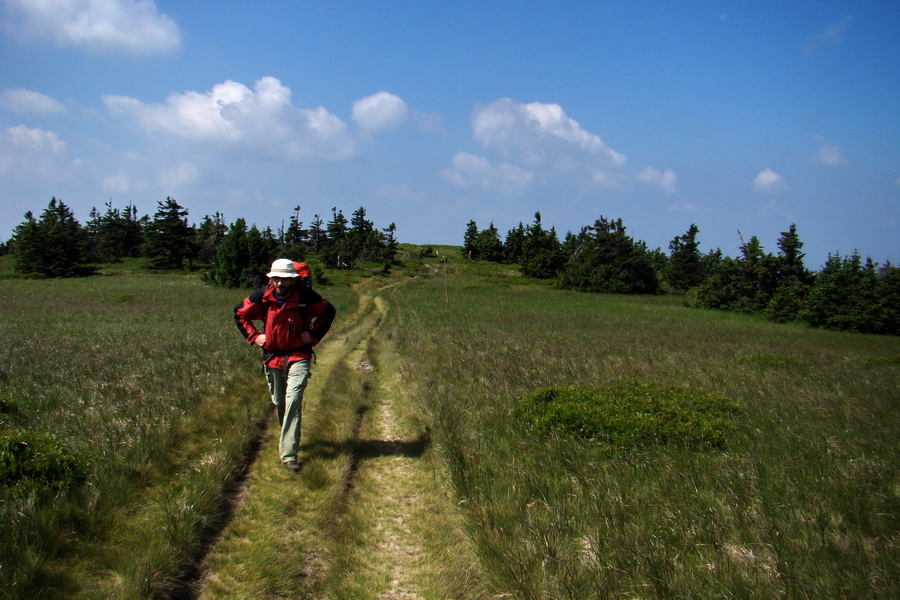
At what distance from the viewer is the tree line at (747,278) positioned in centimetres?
3884

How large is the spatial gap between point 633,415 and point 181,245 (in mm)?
88593

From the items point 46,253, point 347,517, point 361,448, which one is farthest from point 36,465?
point 46,253

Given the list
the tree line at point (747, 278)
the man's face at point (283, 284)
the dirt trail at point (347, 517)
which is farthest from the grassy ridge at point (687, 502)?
the tree line at point (747, 278)

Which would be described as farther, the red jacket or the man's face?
the red jacket

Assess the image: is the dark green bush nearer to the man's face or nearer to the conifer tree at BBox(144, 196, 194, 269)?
the man's face

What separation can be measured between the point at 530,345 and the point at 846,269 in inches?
1549

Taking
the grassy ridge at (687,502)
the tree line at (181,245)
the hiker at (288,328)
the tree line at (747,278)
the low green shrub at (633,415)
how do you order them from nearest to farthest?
the grassy ridge at (687,502) → the hiker at (288,328) → the low green shrub at (633,415) → the tree line at (747,278) → the tree line at (181,245)

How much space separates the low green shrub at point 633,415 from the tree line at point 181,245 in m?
51.9

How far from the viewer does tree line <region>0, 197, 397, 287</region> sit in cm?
5869

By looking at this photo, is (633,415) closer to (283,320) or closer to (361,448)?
(361,448)

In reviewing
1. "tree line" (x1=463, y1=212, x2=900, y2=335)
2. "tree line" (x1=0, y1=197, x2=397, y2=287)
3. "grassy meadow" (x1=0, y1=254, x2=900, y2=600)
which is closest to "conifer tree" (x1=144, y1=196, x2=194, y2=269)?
"tree line" (x1=0, y1=197, x2=397, y2=287)

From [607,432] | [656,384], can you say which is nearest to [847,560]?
[607,432]

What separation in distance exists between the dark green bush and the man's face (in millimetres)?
2573

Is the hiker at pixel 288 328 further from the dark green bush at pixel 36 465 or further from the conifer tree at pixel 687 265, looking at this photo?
the conifer tree at pixel 687 265
